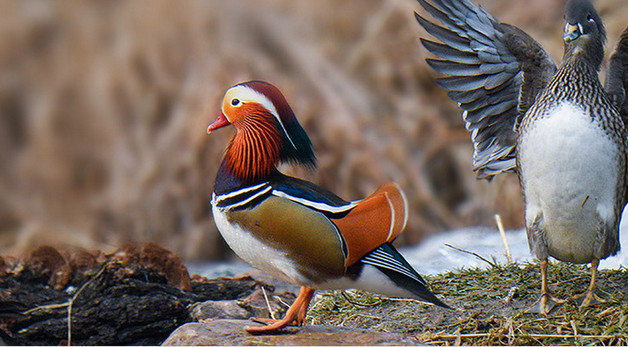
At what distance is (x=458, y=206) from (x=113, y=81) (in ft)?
5.61

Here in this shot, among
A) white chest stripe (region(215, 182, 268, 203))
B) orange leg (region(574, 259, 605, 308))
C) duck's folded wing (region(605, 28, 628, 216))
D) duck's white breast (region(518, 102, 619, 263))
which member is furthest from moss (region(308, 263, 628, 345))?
white chest stripe (region(215, 182, 268, 203))

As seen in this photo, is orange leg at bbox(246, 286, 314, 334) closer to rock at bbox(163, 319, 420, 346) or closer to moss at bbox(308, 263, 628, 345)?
rock at bbox(163, 319, 420, 346)

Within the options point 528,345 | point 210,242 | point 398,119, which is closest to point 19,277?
point 210,242

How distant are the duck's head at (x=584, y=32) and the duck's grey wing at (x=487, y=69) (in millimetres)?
104

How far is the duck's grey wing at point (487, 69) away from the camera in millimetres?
2041

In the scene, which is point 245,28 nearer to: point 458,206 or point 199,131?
point 199,131

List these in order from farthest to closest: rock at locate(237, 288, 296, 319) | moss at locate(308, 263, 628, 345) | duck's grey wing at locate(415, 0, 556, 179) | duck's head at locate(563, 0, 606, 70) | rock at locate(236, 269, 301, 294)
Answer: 1. rock at locate(236, 269, 301, 294)
2. rock at locate(237, 288, 296, 319)
3. duck's grey wing at locate(415, 0, 556, 179)
4. duck's head at locate(563, 0, 606, 70)
5. moss at locate(308, 263, 628, 345)

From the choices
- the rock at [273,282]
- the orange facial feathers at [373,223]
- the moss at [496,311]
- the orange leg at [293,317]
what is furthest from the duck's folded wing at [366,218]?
the rock at [273,282]

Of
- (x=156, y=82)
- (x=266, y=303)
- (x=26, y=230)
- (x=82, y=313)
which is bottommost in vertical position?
(x=266, y=303)

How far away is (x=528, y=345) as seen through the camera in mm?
1723

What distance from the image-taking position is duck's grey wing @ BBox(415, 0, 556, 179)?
6.70ft

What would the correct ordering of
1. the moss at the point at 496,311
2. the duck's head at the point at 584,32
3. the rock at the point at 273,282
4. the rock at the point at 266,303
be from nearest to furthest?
the moss at the point at 496,311
the duck's head at the point at 584,32
the rock at the point at 266,303
the rock at the point at 273,282

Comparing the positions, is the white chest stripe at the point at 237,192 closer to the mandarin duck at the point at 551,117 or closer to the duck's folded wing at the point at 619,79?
the mandarin duck at the point at 551,117

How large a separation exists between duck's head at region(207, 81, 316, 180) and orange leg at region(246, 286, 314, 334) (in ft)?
0.94
